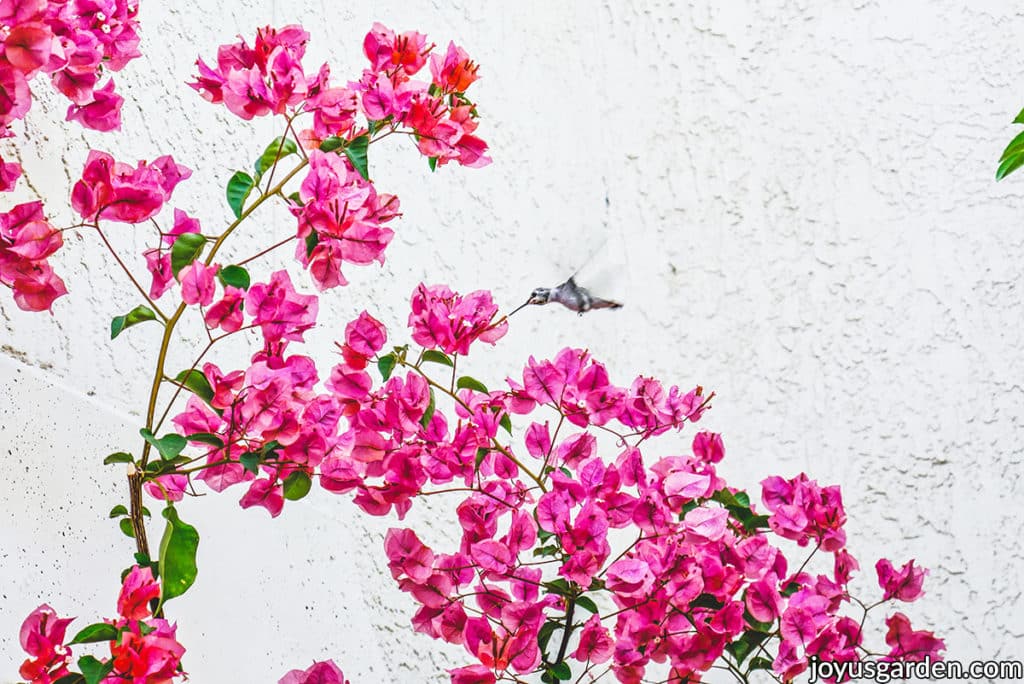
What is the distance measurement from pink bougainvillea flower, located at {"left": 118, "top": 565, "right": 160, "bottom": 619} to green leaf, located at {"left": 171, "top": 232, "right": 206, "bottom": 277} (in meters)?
0.28

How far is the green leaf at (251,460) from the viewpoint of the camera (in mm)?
907

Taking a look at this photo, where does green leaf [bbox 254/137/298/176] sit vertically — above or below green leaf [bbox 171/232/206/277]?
above

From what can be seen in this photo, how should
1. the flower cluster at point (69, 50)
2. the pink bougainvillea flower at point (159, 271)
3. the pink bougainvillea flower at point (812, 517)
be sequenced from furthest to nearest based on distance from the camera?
the pink bougainvillea flower at point (812, 517) → the pink bougainvillea flower at point (159, 271) → the flower cluster at point (69, 50)

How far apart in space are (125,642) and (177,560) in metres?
0.08

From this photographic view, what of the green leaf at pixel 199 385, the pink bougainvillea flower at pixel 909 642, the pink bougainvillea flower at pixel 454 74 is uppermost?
the pink bougainvillea flower at pixel 454 74

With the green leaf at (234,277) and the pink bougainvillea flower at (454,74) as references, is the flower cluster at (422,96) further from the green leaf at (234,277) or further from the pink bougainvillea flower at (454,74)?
the green leaf at (234,277)

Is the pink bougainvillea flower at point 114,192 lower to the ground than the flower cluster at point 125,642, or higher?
higher

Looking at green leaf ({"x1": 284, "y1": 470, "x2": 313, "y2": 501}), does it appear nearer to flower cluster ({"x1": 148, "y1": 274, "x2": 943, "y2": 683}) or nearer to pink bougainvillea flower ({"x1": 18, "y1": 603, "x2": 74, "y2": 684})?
flower cluster ({"x1": 148, "y1": 274, "x2": 943, "y2": 683})

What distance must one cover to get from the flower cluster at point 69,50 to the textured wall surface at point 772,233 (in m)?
0.50

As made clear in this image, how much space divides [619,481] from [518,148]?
856 mm

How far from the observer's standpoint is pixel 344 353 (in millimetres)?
1031

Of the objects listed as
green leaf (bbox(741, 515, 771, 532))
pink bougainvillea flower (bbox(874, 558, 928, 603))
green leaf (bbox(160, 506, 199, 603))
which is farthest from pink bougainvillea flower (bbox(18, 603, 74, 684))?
pink bougainvillea flower (bbox(874, 558, 928, 603))

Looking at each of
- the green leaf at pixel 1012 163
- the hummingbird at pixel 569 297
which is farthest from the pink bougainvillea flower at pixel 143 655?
the green leaf at pixel 1012 163

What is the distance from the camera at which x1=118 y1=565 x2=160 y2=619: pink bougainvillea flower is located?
0.90 m
